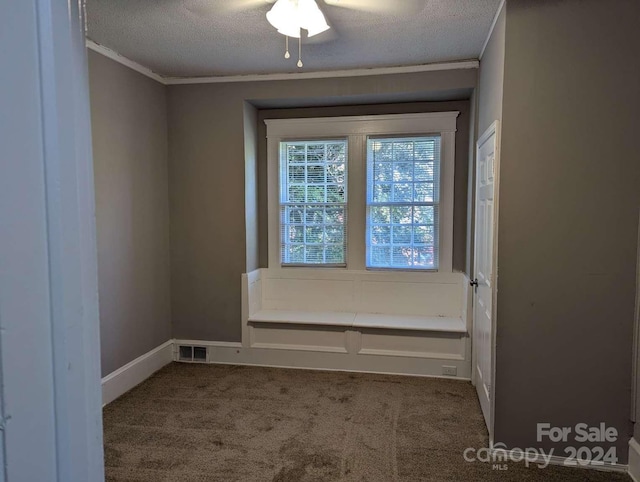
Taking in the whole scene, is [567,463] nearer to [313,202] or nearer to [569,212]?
[569,212]

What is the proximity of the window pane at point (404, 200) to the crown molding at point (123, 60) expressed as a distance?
2.02 m

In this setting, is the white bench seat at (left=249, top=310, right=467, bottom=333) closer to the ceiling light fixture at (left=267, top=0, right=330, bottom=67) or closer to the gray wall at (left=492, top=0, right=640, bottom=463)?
the gray wall at (left=492, top=0, right=640, bottom=463)

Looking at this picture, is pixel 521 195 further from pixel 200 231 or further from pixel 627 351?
pixel 200 231

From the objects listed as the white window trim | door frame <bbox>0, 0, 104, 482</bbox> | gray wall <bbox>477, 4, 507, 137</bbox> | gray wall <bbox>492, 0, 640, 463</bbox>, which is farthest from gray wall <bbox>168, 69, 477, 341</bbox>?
door frame <bbox>0, 0, 104, 482</bbox>

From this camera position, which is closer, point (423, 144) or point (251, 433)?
point (251, 433)

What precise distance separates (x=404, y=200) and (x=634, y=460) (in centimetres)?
252

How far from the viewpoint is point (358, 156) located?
161 inches

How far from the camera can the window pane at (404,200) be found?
4008 millimetres

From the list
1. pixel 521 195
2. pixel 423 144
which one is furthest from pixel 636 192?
pixel 423 144

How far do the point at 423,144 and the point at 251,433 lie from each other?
2.85 m

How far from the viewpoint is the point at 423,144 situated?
398 centimetres

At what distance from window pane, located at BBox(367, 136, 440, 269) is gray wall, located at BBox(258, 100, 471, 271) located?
187 millimetres

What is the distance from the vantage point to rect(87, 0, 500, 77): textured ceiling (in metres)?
2.52

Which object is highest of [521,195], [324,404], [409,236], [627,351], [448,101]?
[448,101]
